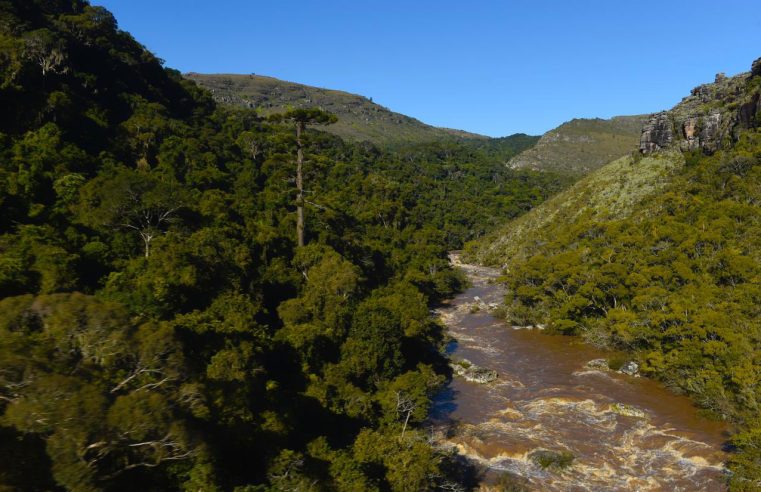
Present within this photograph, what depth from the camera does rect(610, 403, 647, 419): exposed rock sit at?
88.9 feet

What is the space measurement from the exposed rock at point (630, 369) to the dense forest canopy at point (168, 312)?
14390mm

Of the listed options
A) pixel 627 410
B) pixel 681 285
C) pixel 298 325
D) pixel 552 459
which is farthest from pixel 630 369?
pixel 298 325

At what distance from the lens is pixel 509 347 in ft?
140

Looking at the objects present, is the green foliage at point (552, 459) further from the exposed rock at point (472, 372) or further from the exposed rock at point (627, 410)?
the exposed rock at point (472, 372)

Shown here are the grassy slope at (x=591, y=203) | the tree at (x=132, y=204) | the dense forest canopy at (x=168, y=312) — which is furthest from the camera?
the grassy slope at (x=591, y=203)

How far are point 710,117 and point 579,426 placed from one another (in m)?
61.7

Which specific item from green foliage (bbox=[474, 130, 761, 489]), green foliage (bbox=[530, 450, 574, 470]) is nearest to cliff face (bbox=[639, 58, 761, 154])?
green foliage (bbox=[474, 130, 761, 489])

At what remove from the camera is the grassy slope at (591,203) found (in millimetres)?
68875

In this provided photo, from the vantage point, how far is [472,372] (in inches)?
1361

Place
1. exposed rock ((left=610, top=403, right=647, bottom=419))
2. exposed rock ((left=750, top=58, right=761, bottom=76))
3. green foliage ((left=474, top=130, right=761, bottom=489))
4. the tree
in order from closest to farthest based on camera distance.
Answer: the tree → green foliage ((left=474, top=130, right=761, bottom=489)) → exposed rock ((left=610, top=403, right=647, bottom=419)) → exposed rock ((left=750, top=58, right=761, bottom=76))

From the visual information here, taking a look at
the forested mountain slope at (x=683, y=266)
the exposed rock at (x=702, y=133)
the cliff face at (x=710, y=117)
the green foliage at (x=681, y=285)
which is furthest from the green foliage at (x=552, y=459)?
the exposed rock at (x=702, y=133)

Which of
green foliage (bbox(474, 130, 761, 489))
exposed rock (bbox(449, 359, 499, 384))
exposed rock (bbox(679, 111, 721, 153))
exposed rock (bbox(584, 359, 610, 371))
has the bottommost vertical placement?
exposed rock (bbox(449, 359, 499, 384))

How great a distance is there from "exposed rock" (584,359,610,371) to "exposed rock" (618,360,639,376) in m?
1.15

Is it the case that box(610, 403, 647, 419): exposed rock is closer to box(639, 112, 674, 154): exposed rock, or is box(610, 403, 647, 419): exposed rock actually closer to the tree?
the tree
